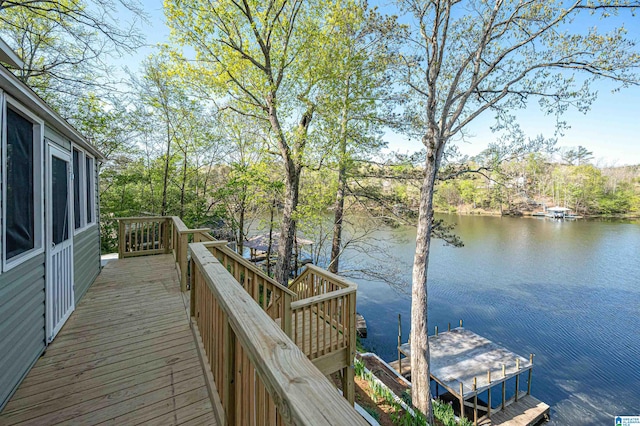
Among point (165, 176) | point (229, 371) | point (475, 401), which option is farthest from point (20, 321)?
point (165, 176)

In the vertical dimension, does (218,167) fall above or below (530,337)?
above

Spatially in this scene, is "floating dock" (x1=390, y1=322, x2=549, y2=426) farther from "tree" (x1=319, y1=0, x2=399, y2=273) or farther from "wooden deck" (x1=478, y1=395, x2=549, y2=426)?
"tree" (x1=319, y1=0, x2=399, y2=273)

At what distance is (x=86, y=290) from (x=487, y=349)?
10.9 meters

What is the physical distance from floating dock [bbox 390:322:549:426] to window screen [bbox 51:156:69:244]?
9.11 metres

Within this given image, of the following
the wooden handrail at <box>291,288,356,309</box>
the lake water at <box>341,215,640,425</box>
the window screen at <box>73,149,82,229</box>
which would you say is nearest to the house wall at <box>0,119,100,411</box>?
the window screen at <box>73,149,82,229</box>

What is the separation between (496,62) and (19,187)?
30.0 ft

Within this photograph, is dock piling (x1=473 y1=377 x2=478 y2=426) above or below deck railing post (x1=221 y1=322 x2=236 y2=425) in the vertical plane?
below

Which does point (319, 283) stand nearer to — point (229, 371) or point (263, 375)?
point (229, 371)

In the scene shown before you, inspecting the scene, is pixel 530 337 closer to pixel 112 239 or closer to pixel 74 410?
pixel 74 410

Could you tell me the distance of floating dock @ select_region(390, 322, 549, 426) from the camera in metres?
7.54

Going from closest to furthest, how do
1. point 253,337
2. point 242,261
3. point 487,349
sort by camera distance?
point 253,337 < point 242,261 < point 487,349

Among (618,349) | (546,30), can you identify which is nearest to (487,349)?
(618,349)

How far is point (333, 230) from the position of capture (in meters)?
10.6

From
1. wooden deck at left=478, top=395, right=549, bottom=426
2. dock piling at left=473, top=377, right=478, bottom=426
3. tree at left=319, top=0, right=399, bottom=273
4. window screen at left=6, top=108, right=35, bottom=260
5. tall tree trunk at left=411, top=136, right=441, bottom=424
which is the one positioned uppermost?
tree at left=319, top=0, right=399, bottom=273
